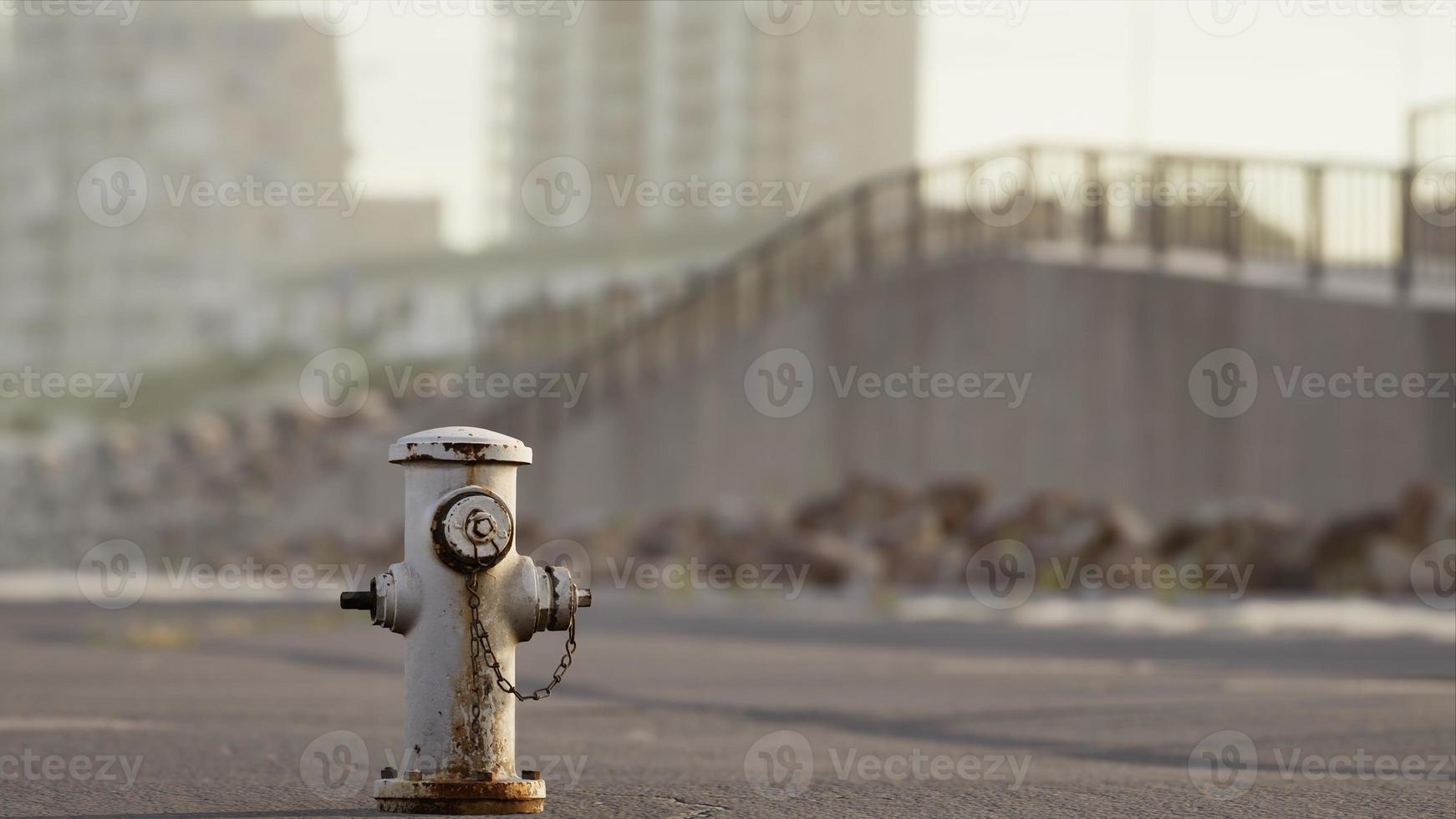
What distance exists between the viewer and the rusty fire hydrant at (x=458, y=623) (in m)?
5.19

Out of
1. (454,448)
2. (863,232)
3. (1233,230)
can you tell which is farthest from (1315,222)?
(454,448)

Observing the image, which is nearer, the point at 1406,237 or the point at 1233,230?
the point at 1406,237

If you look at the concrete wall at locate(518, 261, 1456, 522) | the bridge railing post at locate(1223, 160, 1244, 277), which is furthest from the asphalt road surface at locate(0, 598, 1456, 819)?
the bridge railing post at locate(1223, 160, 1244, 277)

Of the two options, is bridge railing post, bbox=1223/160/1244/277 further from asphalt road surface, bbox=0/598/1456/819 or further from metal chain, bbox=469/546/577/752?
metal chain, bbox=469/546/577/752

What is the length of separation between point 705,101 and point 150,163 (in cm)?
3579

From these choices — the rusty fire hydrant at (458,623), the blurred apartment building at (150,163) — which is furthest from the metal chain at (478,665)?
the blurred apartment building at (150,163)

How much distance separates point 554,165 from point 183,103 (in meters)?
23.9

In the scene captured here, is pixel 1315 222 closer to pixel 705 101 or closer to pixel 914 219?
pixel 914 219

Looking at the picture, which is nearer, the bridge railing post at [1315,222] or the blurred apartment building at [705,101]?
the bridge railing post at [1315,222]

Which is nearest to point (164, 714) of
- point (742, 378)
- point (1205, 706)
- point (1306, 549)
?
point (1205, 706)

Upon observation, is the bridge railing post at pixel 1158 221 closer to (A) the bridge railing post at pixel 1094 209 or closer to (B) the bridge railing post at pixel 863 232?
(A) the bridge railing post at pixel 1094 209

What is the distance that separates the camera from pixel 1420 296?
806 inches

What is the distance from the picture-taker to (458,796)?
5152 millimetres

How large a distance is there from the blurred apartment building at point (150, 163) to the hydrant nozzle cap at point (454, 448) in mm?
109035
